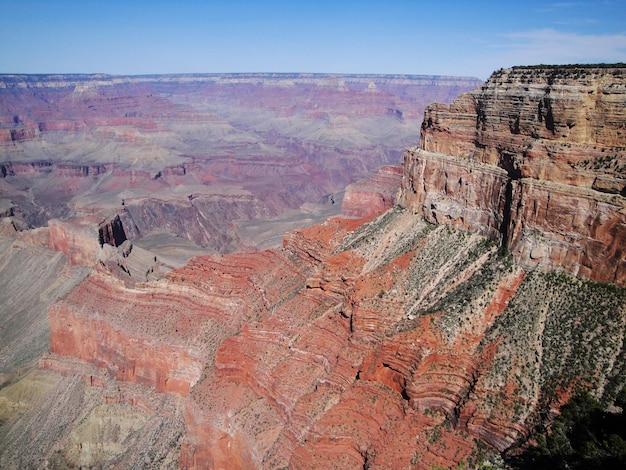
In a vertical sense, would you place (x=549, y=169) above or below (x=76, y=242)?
above

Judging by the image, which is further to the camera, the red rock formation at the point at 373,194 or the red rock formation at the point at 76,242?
the red rock formation at the point at 373,194

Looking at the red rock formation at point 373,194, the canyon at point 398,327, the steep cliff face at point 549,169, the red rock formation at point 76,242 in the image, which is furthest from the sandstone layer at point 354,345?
the red rock formation at point 373,194

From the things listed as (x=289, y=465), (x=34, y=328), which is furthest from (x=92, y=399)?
(x=289, y=465)

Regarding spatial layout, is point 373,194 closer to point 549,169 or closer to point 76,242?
point 76,242

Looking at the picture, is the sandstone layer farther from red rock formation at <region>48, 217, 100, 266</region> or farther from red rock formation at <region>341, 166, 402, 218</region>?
red rock formation at <region>341, 166, 402, 218</region>

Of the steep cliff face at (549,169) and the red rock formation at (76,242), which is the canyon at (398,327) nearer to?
the steep cliff face at (549,169)

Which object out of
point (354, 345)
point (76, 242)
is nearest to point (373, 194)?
point (76, 242)
